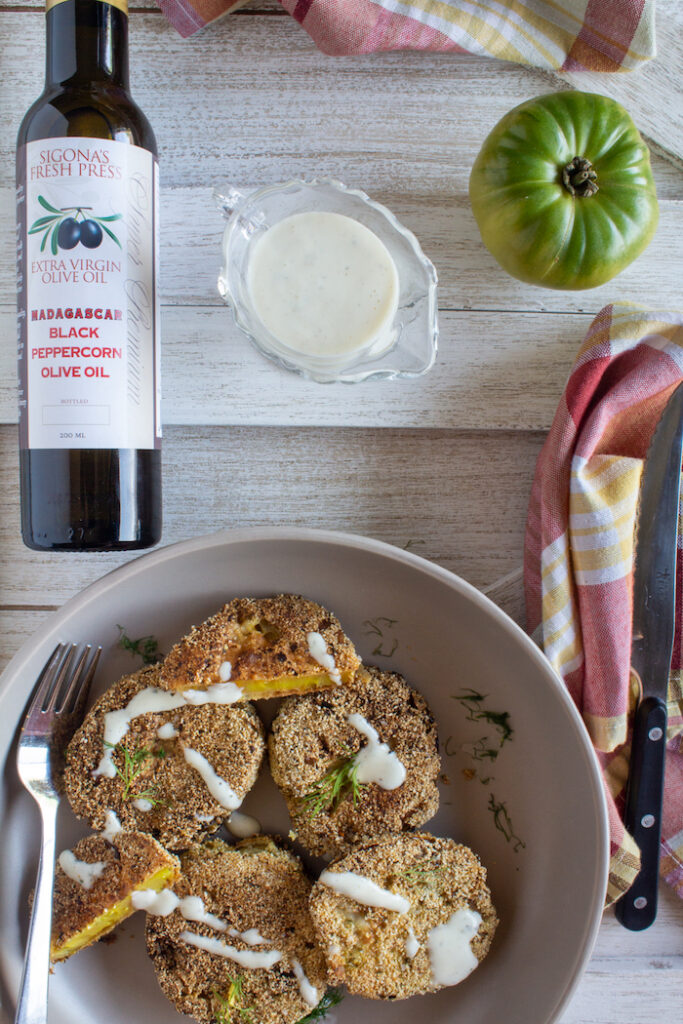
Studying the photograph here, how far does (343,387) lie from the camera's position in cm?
132

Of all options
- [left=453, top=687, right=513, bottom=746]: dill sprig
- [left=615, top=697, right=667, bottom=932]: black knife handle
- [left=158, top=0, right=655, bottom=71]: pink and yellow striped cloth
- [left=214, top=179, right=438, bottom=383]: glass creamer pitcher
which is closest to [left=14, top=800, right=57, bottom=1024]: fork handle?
[left=453, top=687, right=513, bottom=746]: dill sprig

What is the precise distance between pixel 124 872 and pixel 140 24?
4.55 feet

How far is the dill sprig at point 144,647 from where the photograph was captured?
1309 mm

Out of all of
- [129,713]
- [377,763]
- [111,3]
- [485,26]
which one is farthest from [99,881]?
[485,26]

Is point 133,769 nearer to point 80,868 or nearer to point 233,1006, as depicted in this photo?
point 80,868

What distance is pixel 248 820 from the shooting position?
1333mm

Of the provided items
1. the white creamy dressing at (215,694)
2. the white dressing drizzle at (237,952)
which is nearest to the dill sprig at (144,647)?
the white creamy dressing at (215,694)

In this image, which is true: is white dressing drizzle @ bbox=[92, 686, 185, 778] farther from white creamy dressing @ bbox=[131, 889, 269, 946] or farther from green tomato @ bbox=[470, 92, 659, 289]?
green tomato @ bbox=[470, 92, 659, 289]

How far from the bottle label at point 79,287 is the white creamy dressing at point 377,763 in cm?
59

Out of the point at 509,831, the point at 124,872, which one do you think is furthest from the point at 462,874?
the point at 124,872

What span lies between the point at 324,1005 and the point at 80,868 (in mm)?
462

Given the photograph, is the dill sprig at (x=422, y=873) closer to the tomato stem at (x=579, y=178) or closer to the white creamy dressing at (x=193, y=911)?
the white creamy dressing at (x=193, y=911)

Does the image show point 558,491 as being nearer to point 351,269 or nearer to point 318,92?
point 351,269

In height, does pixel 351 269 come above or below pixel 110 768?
above
